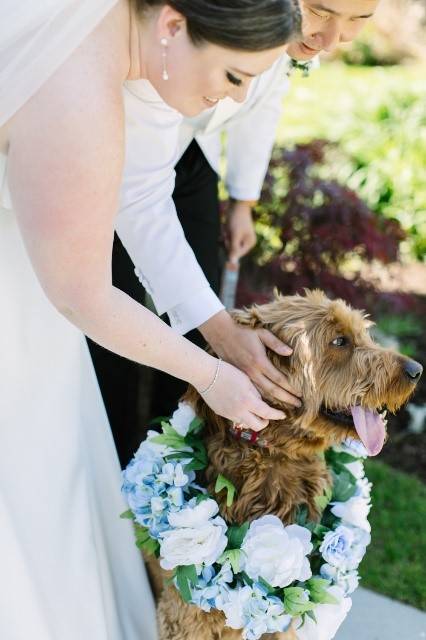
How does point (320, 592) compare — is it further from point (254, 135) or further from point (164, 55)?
point (254, 135)

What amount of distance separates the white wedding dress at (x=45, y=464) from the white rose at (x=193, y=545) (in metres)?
0.36

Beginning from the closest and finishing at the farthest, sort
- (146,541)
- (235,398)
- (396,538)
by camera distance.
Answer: (235,398), (146,541), (396,538)

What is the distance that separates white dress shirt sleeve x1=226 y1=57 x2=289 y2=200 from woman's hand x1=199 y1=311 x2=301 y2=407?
3.23 ft

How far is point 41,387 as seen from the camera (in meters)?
2.46

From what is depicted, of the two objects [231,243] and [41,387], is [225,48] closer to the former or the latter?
[41,387]

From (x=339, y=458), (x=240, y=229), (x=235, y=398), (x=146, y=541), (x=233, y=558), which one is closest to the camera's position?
(x=235, y=398)

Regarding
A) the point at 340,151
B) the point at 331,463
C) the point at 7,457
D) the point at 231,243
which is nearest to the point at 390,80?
the point at 340,151

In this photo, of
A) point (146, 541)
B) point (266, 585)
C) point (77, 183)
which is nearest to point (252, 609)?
point (266, 585)

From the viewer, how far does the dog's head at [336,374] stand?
244cm

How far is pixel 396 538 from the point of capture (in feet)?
13.0

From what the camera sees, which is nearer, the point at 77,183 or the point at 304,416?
the point at 77,183

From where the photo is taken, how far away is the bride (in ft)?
5.88

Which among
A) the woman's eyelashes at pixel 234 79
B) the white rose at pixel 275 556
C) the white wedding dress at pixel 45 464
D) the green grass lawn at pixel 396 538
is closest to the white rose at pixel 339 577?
the white rose at pixel 275 556

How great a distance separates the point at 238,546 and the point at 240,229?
158 cm
